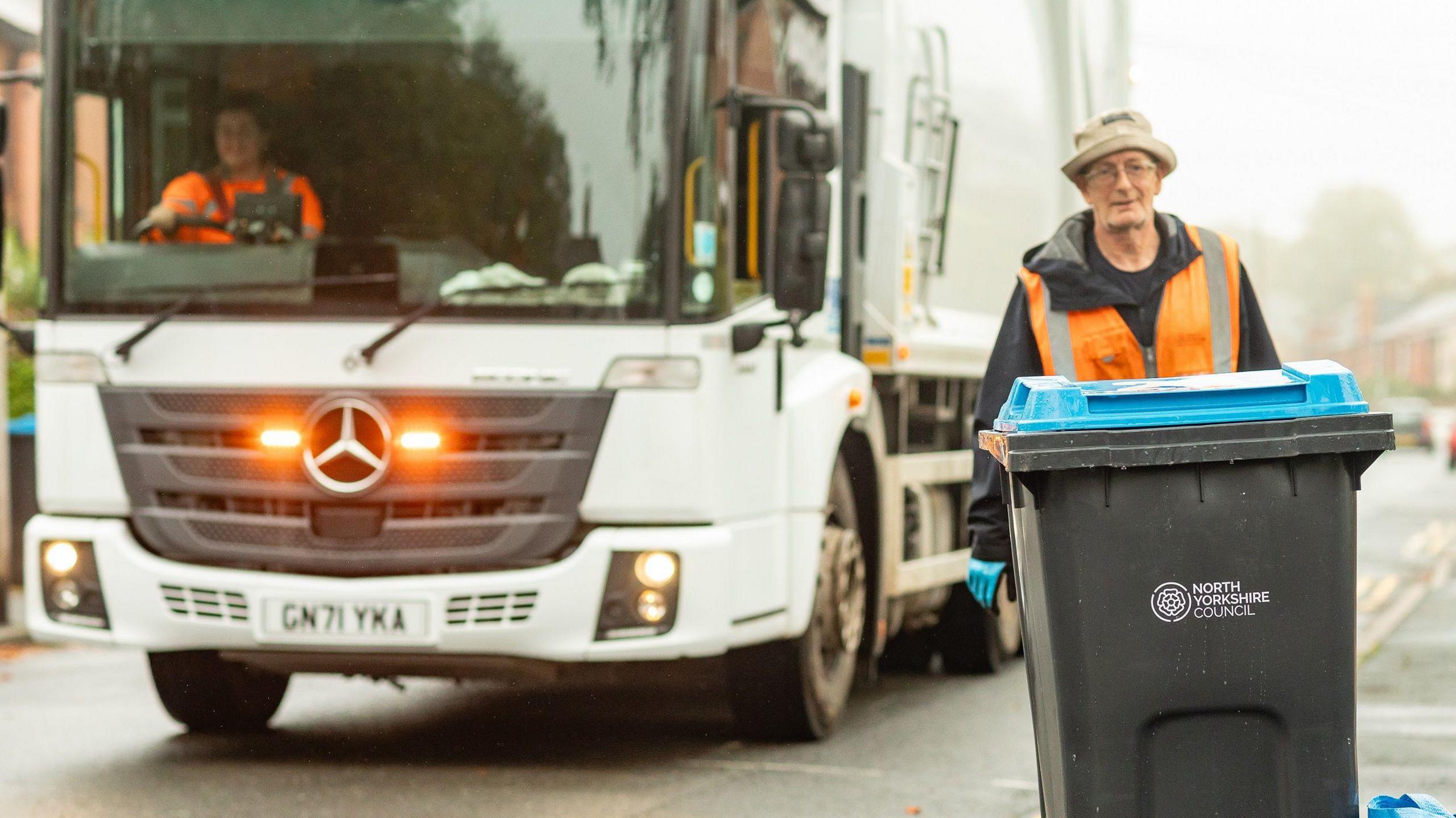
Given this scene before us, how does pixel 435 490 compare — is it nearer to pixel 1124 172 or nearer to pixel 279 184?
pixel 279 184

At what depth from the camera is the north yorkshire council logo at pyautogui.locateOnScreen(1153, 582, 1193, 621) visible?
3500 millimetres

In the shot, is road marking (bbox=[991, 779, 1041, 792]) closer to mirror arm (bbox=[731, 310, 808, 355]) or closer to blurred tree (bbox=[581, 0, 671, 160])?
mirror arm (bbox=[731, 310, 808, 355])

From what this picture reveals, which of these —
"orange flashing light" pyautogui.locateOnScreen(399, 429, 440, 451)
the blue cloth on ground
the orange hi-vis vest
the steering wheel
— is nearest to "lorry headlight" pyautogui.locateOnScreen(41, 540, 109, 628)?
the steering wheel

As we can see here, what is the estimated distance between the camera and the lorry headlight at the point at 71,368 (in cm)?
660

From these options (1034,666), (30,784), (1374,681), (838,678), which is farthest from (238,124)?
(1374,681)

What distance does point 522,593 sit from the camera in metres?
6.32

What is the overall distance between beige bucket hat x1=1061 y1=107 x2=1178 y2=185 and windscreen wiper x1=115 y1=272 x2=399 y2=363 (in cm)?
244

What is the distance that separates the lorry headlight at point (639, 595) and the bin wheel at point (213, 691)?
A: 1.66 meters

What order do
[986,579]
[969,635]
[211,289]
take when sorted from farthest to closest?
[969,635], [211,289], [986,579]

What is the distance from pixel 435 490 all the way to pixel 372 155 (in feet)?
3.45

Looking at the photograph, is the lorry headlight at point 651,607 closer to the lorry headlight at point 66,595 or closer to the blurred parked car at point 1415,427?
the lorry headlight at point 66,595

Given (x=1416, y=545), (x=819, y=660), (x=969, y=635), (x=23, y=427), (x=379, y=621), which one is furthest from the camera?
(x=1416, y=545)

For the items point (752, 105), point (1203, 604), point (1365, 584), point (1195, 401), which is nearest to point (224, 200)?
point (752, 105)

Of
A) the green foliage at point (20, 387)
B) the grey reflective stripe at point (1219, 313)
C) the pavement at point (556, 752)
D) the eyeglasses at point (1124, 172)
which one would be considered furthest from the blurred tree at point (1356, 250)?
the grey reflective stripe at point (1219, 313)
